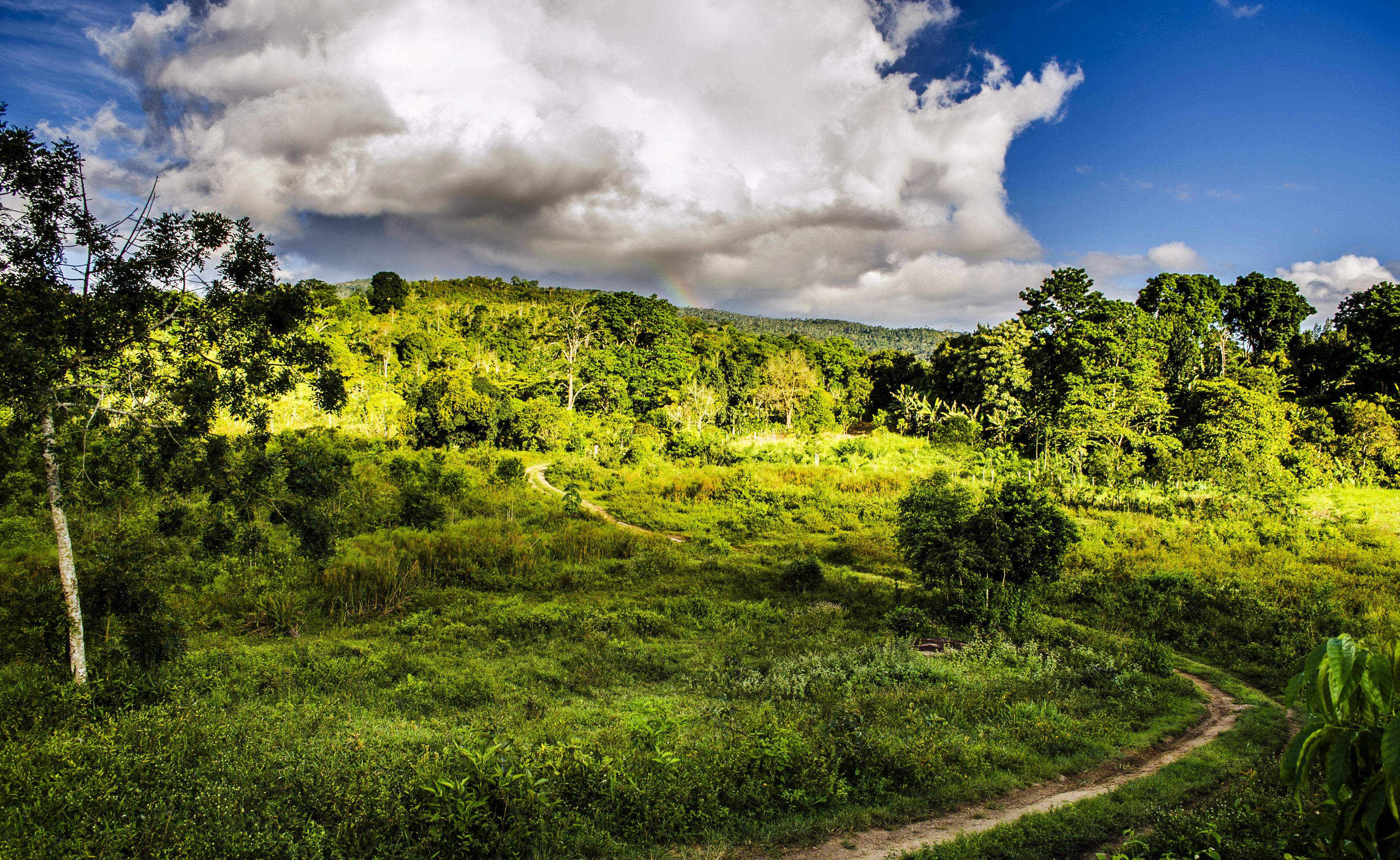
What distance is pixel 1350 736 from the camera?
233 centimetres

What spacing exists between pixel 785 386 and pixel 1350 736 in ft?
165

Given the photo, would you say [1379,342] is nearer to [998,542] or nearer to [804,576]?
[998,542]

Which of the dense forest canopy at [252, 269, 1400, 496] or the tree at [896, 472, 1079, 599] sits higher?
the dense forest canopy at [252, 269, 1400, 496]

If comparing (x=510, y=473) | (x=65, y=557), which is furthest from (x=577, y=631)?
(x=510, y=473)

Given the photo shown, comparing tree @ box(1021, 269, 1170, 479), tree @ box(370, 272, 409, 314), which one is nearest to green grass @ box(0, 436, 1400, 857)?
tree @ box(1021, 269, 1170, 479)

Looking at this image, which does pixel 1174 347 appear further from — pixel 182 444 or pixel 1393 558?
pixel 182 444

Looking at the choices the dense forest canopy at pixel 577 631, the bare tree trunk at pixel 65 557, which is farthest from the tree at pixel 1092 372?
the bare tree trunk at pixel 65 557

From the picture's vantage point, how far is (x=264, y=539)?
27.8 feet

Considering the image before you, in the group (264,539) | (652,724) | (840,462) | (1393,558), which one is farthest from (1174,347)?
(264,539)

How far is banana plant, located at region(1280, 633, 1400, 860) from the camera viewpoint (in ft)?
7.52

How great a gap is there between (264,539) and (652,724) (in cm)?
591

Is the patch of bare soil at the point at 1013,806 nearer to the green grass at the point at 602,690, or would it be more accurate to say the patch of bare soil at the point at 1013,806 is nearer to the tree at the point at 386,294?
the green grass at the point at 602,690

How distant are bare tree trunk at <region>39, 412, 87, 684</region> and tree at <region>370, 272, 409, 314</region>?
64.0 meters

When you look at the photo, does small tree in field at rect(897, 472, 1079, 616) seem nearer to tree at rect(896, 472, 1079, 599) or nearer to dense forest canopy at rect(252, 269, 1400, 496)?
tree at rect(896, 472, 1079, 599)
